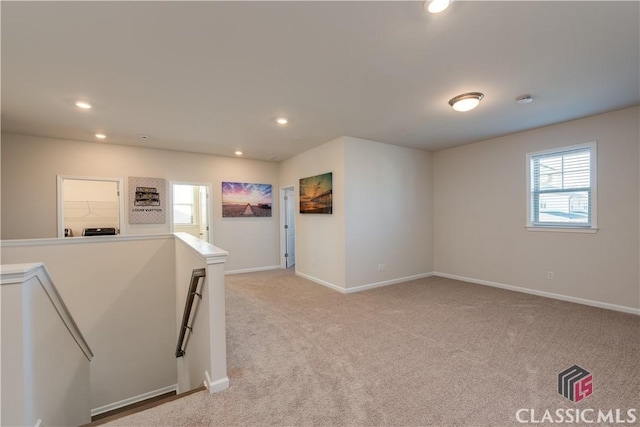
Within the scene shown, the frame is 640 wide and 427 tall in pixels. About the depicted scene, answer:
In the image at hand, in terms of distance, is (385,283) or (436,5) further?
(385,283)

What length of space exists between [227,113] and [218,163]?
262cm

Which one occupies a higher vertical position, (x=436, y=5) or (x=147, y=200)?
(x=436, y=5)

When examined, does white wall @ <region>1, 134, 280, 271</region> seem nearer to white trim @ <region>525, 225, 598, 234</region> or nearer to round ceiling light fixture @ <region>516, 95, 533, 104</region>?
round ceiling light fixture @ <region>516, 95, 533, 104</region>

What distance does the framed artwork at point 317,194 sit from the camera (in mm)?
4809

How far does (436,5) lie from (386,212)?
365 cm

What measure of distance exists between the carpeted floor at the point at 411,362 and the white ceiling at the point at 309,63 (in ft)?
8.49

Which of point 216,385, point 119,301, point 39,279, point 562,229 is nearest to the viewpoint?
point 39,279

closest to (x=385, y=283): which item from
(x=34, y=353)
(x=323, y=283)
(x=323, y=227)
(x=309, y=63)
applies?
(x=323, y=283)

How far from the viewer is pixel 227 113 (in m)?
3.47

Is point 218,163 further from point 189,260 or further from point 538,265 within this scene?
point 538,265

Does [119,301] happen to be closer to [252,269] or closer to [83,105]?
[83,105]

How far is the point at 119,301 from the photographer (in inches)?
148

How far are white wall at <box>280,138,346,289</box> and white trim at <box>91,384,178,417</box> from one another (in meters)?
2.81

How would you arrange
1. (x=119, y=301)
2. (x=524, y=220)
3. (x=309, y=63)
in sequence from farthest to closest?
(x=524, y=220), (x=119, y=301), (x=309, y=63)
